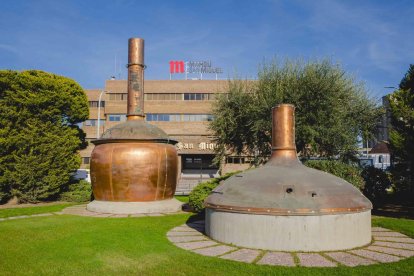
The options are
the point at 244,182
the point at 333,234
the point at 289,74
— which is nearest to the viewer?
the point at 333,234

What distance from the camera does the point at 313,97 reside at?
822 inches

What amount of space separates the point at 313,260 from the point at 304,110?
13.9 metres

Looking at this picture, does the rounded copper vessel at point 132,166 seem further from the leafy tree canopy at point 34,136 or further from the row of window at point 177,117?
the row of window at point 177,117

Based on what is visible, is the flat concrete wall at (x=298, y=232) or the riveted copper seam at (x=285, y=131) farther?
the riveted copper seam at (x=285, y=131)

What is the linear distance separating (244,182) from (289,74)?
13.8 meters

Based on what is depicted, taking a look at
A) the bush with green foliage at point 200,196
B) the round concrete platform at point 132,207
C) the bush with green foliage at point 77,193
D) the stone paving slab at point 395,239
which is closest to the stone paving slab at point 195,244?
the stone paving slab at point 395,239

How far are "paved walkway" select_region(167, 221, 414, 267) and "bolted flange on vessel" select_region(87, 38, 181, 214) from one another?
241 inches

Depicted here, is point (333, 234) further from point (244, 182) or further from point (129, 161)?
point (129, 161)

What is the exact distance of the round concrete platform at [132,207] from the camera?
15758mm

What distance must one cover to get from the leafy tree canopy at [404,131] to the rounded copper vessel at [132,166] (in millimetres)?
10328

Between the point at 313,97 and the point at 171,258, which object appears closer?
the point at 171,258

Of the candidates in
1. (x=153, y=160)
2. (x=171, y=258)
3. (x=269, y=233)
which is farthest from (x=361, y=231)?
(x=153, y=160)

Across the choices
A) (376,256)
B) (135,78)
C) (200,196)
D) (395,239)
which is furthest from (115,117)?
(376,256)

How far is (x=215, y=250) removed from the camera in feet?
28.5
